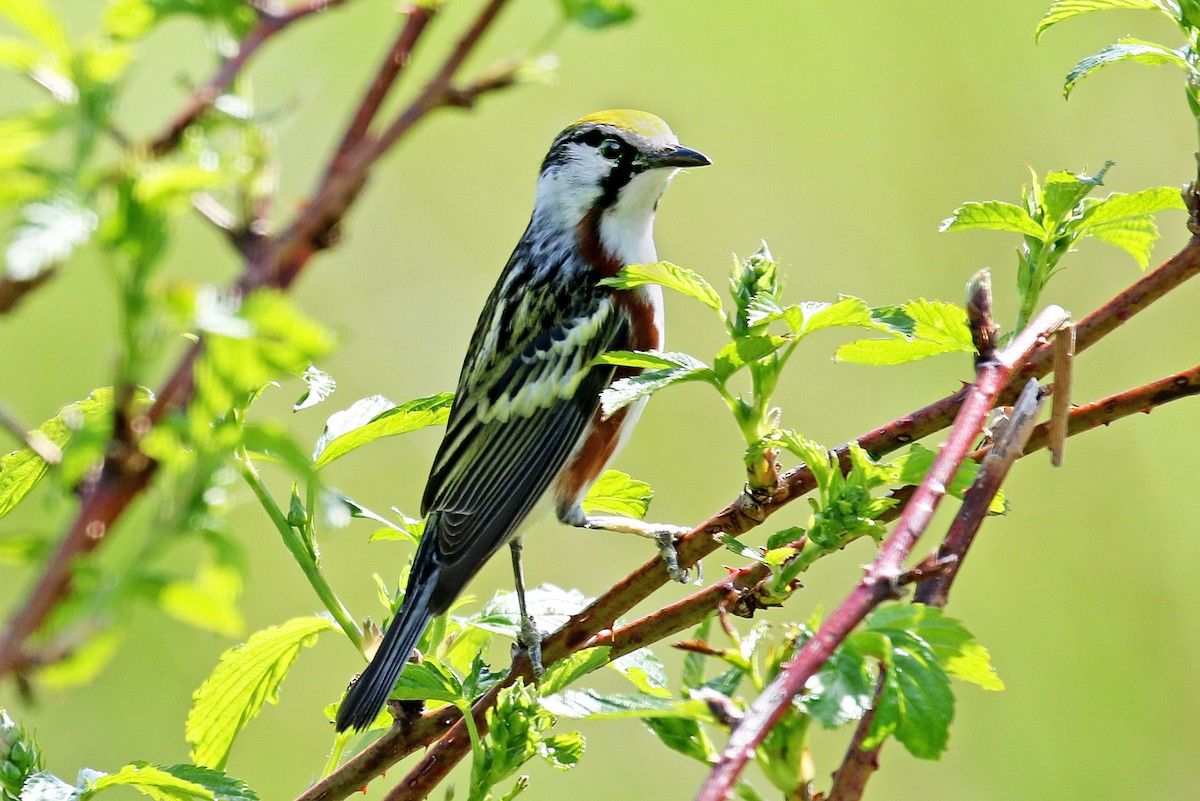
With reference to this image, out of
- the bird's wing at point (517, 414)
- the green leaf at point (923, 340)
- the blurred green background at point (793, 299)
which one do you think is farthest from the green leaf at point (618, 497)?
the blurred green background at point (793, 299)

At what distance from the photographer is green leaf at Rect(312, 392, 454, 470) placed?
2.07 meters

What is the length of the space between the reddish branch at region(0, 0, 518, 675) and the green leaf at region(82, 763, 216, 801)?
31.7 inches

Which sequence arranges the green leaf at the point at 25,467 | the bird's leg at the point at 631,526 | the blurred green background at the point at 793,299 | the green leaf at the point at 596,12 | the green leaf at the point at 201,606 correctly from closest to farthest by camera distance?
the green leaf at the point at 201,606, the green leaf at the point at 596,12, the green leaf at the point at 25,467, the bird's leg at the point at 631,526, the blurred green background at the point at 793,299

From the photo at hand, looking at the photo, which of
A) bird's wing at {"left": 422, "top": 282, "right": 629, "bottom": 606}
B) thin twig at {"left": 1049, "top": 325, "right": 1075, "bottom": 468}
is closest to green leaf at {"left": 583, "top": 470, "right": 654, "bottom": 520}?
thin twig at {"left": 1049, "top": 325, "right": 1075, "bottom": 468}

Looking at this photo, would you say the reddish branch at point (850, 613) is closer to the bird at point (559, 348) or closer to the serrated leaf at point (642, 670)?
the serrated leaf at point (642, 670)

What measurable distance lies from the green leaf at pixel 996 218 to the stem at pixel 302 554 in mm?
1089

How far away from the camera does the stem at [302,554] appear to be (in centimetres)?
198

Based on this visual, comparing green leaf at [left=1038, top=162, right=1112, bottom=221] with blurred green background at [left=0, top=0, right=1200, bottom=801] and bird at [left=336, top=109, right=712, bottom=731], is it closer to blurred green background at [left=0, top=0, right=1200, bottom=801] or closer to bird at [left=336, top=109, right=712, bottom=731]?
bird at [left=336, top=109, right=712, bottom=731]

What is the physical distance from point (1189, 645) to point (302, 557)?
4099 millimetres

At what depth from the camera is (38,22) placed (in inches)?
32.5

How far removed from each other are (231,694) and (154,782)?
582mm

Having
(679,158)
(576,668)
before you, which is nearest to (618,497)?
(576,668)

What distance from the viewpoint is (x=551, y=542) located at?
556 cm

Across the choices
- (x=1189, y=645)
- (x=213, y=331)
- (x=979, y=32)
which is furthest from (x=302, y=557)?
(x=979, y=32)
